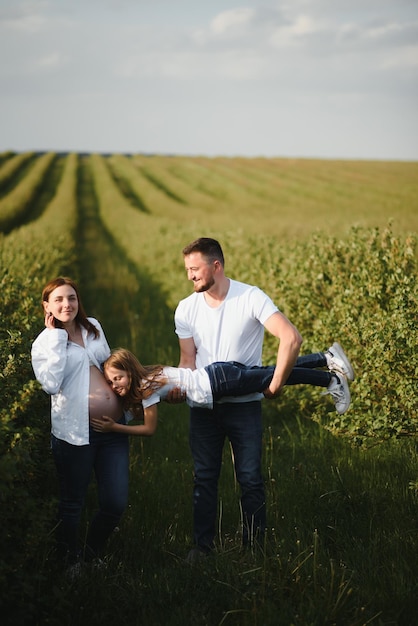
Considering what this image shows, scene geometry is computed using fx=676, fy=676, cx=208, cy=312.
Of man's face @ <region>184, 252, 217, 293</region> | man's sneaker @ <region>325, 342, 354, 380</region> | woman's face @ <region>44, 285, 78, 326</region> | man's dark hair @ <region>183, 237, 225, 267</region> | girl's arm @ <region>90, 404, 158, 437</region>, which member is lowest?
girl's arm @ <region>90, 404, 158, 437</region>

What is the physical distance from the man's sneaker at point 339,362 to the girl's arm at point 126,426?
4.38 ft

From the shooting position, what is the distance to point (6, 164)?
215ft

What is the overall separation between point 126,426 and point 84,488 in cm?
48

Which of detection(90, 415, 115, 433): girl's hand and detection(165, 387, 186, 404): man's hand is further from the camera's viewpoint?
detection(165, 387, 186, 404): man's hand

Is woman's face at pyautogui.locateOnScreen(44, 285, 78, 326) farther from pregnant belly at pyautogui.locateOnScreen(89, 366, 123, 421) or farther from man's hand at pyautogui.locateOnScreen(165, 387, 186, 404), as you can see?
man's hand at pyautogui.locateOnScreen(165, 387, 186, 404)

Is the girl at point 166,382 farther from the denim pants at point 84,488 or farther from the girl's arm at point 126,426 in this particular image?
the denim pants at point 84,488

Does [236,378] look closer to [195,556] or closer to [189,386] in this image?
[189,386]

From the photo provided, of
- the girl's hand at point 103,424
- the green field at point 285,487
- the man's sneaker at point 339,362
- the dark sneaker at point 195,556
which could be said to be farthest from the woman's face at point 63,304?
the man's sneaker at point 339,362

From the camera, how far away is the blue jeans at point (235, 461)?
4504 mm

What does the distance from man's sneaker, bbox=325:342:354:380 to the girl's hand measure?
64.5 inches

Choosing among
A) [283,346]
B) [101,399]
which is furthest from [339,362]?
[101,399]

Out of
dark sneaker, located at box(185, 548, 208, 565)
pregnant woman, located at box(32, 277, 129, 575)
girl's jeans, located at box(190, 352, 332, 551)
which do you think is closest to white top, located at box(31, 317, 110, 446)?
pregnant woman, located at box(32, 277, 129, 575)

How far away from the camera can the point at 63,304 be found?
4.37 meters

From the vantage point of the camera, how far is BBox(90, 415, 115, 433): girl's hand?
4.25 meters
